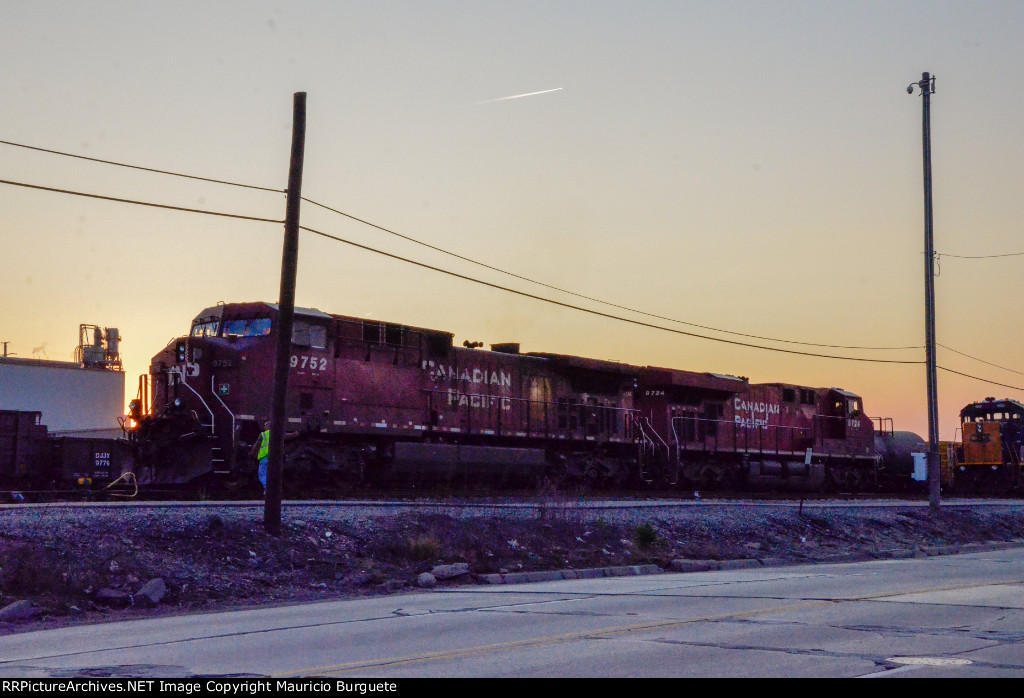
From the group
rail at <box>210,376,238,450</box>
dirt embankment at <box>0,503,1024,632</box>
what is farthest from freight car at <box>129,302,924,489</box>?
dirt embankment at <box>0,503,1024,632</box>

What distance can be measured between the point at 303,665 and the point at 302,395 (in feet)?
56.8

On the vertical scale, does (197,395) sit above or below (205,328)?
below

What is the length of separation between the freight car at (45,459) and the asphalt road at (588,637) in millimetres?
19429

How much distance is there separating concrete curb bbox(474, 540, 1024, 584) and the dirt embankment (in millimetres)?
183

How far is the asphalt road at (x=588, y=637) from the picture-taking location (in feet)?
26.0

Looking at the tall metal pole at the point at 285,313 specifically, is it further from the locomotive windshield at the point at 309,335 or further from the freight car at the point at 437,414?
the locomotive windshield at the point at 309,335

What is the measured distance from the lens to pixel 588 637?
9.52 m

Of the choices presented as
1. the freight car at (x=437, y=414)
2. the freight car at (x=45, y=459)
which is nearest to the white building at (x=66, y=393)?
the freight car at (x=45, y=459)

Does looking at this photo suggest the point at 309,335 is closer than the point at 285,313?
No

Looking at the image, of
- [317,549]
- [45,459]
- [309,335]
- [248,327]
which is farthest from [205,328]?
[317,549]

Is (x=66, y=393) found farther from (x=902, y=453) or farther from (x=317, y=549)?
(x=317, y=549)

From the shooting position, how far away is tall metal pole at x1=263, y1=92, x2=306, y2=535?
17.5 m

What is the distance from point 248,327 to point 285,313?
7.86 metres
